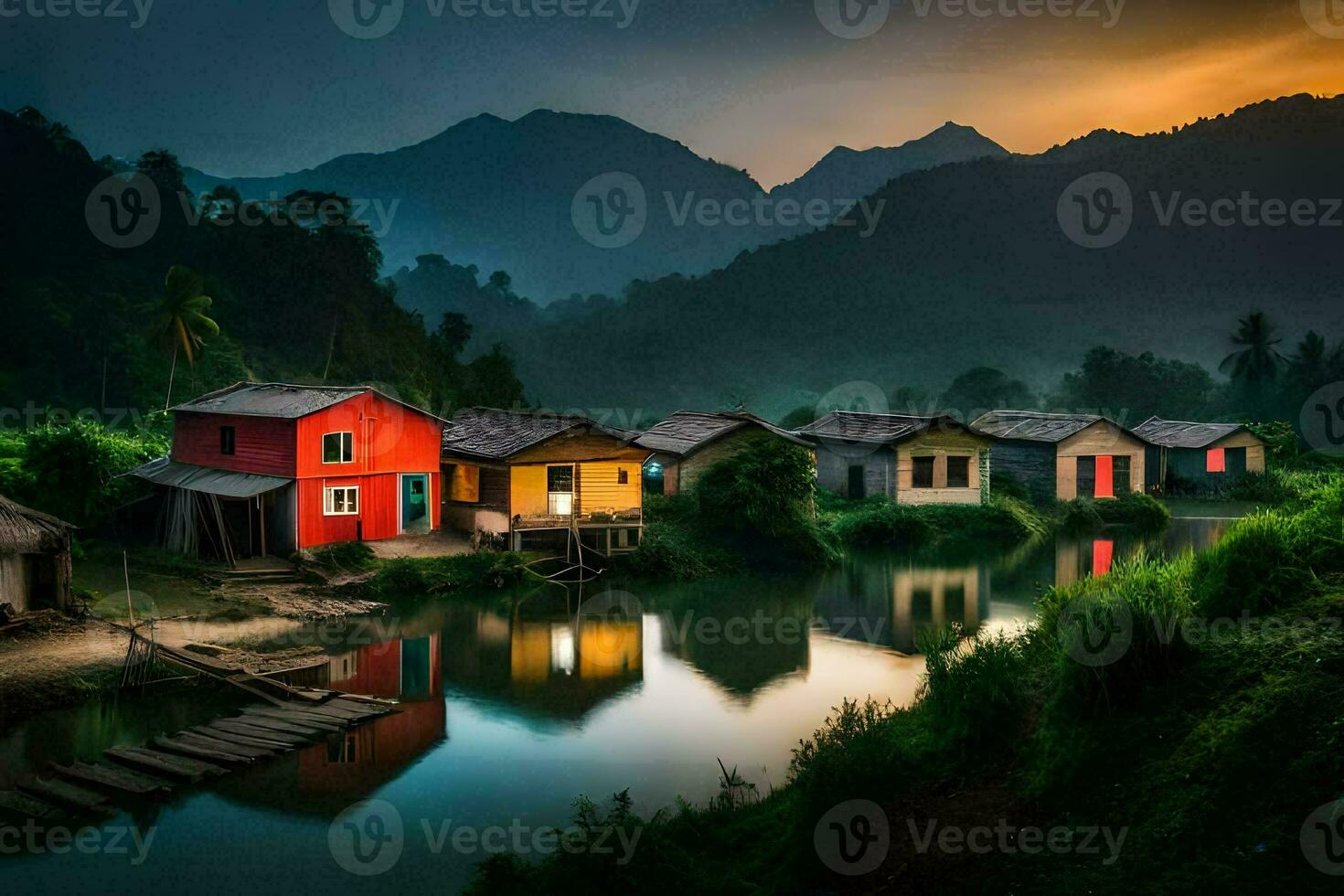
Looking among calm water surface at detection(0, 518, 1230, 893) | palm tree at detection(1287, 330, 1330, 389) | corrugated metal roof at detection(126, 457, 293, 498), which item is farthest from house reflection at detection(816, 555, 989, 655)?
palm tree at detection(1287, 330, 1330, 389)

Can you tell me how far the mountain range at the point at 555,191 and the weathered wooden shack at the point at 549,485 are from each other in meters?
129

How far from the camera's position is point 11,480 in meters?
27.4

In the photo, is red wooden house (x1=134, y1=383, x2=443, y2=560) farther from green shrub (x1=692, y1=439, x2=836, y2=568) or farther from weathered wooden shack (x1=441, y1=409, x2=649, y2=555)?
green shrub (x1=692, y1=439, x2=836, y2=568)

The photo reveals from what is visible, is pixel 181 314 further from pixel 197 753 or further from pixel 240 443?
pixel 197 753

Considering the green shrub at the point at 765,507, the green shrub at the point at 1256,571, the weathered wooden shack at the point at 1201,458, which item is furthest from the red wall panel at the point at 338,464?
the weathered wooden shack at the point at 1201,458

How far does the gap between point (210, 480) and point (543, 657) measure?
1312 cm

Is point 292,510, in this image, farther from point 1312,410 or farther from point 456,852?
point 1312,410

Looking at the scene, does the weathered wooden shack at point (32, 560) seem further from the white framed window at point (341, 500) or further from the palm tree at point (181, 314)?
the palm tree at point (181, 314)

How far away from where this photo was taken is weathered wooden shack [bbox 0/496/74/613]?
19656 mm

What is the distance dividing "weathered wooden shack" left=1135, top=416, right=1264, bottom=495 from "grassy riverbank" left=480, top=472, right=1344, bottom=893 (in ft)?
111

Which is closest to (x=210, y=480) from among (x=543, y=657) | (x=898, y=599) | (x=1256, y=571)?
(x=543, y=657)

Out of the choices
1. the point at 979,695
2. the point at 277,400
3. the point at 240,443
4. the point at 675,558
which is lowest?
the point at 675,558

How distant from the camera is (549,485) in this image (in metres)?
31.9

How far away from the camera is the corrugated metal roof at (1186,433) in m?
44.6
